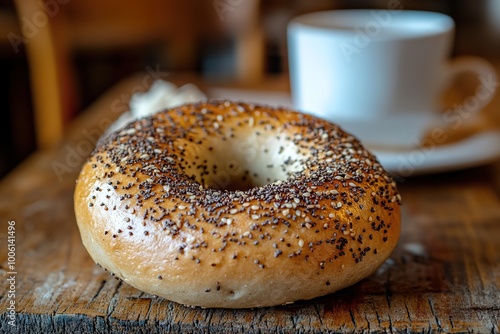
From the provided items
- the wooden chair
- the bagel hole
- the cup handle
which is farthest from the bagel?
the wooden chair

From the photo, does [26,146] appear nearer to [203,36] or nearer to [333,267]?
[203,36]

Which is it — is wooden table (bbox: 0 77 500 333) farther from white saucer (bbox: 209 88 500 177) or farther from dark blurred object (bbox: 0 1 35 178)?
dark blurred object (bbox: 0 1 35 178)

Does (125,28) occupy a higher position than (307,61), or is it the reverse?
(307,61)

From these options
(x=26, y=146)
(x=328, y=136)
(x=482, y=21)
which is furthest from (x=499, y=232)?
(x=482, y=21)

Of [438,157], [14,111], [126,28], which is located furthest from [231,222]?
[14,111]

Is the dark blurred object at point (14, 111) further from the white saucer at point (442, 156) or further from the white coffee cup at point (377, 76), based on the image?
the white saucer at point (442, 156)

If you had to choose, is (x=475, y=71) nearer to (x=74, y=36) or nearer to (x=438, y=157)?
(x=438, y=157)
